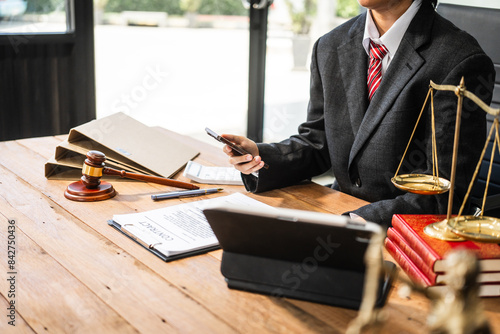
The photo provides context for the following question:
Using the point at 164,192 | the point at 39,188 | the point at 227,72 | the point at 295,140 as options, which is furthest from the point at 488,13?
the point at 227,72

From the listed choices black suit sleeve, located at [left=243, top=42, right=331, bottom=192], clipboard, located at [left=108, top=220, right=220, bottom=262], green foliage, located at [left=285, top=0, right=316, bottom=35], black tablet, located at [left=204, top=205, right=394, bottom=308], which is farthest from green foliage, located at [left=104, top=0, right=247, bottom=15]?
black tablet, located at [left=204, top=205, right=394, bottom=308]

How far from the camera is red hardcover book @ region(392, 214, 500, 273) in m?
1.00

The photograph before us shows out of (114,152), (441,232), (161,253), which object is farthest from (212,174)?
(441,232)

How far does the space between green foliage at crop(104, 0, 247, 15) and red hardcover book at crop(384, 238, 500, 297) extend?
2917 millimetres

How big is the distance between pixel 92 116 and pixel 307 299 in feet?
8.88

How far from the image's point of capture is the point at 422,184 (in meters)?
1.22

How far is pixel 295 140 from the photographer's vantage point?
1839mm

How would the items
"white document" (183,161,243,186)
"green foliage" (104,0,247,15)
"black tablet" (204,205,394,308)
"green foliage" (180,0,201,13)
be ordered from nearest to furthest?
1. "black tablet" (204,205,394,308)
2. "white document" (183,161,243,186)
3. "green foliage" (104,0,247,15)
4. "green foliage" (180,0,201,13)

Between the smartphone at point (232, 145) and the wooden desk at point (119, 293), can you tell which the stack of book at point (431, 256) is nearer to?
the wooden desk at point (119, 293)

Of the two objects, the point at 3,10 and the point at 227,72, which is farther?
the point at 227,72

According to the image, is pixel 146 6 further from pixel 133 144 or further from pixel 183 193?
pixel 183 193

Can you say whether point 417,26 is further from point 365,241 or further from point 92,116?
point 92,116

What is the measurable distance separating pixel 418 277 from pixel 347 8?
9.89 ft

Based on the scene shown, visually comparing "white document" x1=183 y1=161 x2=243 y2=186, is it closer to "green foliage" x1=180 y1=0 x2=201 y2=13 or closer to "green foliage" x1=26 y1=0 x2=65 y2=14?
"green foliage" x1=26 y1=0 x2=65 y2=14
